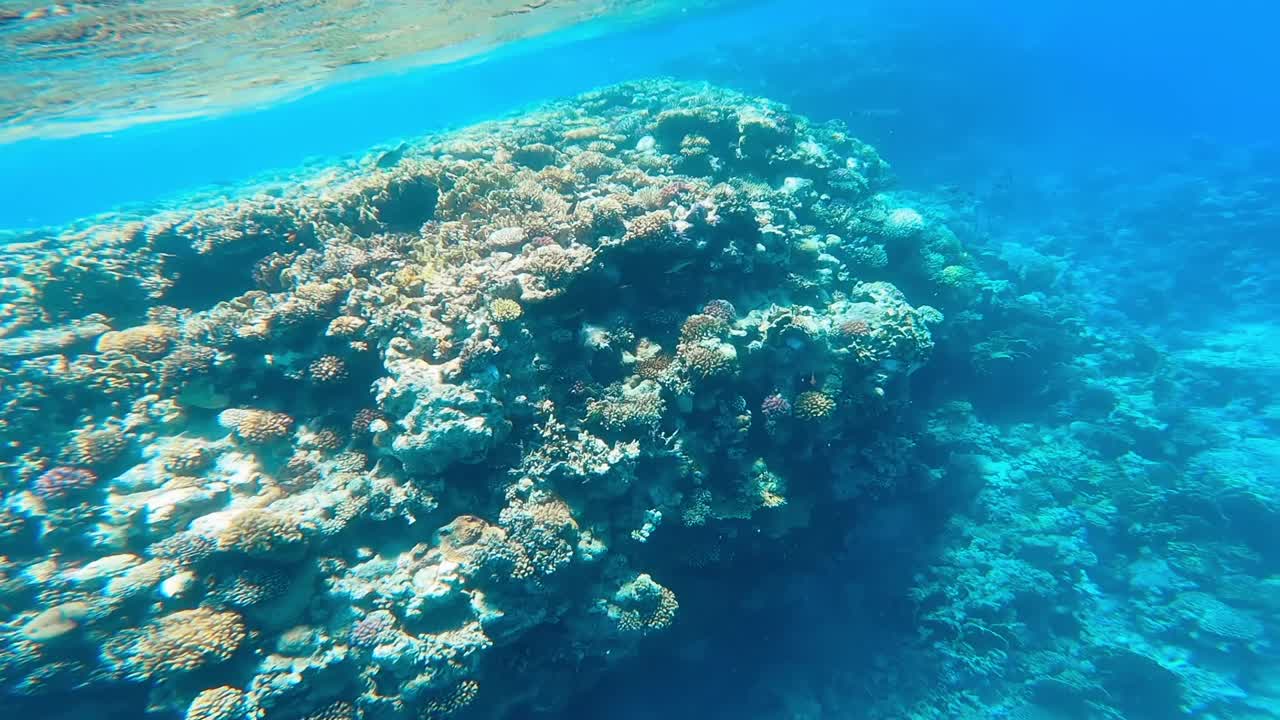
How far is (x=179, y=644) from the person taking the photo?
622 cm

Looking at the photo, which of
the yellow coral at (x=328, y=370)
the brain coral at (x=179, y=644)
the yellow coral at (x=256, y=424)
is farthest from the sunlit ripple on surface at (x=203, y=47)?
the brain coral at (x=179, y=644)

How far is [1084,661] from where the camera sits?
11758 mm

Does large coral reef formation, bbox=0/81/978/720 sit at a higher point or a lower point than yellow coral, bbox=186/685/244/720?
higher

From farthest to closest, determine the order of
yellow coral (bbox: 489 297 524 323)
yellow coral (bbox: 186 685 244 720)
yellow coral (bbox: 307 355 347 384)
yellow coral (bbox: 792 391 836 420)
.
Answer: yellow coral (bbox: 792 391 836 420), yellow coral (bbox: 307 355 347 384), yellow coral (bbox: 489 297 524 323), yellow coral (bbox: 186 685 244 720)

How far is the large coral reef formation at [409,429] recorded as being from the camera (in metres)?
6.58

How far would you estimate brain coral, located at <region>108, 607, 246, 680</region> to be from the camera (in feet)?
20.3

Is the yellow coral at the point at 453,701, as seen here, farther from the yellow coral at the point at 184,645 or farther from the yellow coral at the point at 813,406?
the yellow coral at the point at 813,406

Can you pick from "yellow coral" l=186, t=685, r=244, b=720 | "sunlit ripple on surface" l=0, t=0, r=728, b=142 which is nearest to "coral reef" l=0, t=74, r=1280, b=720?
"yellow coral" l=186, t=685, r=244, b=720

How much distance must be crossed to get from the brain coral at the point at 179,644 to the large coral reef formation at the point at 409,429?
37mm

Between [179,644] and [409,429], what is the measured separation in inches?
143

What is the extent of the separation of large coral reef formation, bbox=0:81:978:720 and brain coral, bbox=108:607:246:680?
0.12ft

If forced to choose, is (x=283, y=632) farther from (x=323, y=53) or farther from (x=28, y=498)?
(x=323, y=53)

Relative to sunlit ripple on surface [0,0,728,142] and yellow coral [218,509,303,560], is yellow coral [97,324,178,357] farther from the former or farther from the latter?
sunlit ripple on surface [0,0,728,142]

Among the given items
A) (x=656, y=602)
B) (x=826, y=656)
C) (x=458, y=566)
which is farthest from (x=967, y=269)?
(x=458, y=566)
